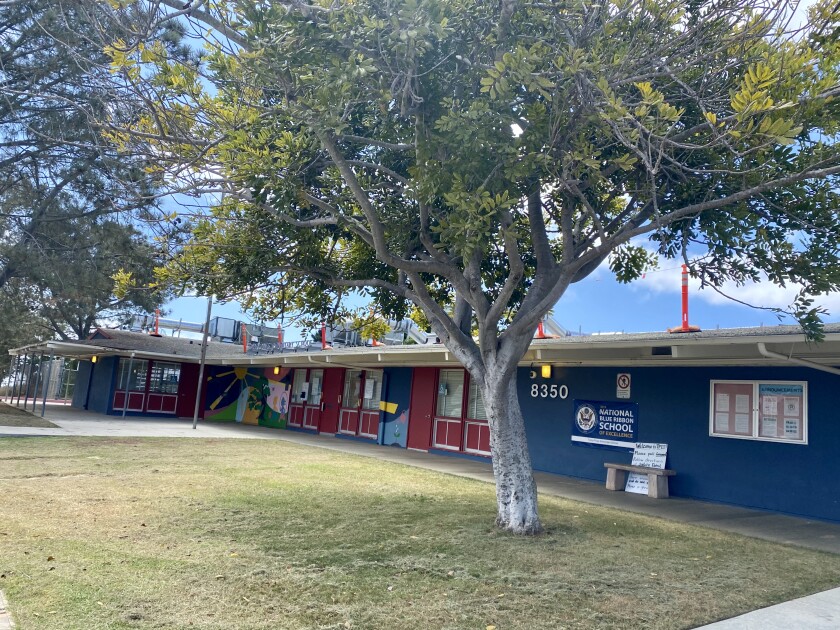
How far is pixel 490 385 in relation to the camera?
721 centimetres

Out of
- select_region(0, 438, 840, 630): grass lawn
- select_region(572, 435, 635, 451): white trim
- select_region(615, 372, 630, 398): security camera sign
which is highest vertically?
select_region(615, 372, 630, 398): security camera sign

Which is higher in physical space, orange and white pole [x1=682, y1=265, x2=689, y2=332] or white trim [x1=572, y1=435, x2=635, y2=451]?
orange and white pole [x1=682, y1=265, x2=689, y2=332]

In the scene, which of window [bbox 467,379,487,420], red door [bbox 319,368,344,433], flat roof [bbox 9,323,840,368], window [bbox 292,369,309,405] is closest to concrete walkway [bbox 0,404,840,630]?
red door [bbox 319,368,344,433]

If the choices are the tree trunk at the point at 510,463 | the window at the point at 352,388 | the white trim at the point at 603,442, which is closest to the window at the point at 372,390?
the window at the point at 352,388

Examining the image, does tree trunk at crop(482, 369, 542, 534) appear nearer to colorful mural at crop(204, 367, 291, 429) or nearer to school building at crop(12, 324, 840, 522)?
school building at crop(12, 324, 840, 522)

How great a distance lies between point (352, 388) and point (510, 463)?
13377 millimetres

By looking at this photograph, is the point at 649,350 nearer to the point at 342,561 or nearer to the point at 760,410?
the point at 760,410

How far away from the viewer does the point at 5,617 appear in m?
3.92

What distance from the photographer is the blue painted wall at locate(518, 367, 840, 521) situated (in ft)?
30.8

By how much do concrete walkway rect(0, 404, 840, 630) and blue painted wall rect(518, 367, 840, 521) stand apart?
357 millimetres

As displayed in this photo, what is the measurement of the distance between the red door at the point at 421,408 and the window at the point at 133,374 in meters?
12.7

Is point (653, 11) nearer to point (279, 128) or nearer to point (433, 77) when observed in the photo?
point (433, 77)

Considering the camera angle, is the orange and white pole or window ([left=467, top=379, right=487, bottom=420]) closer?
the orange and white pole

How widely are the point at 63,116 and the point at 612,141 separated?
11618 mm
